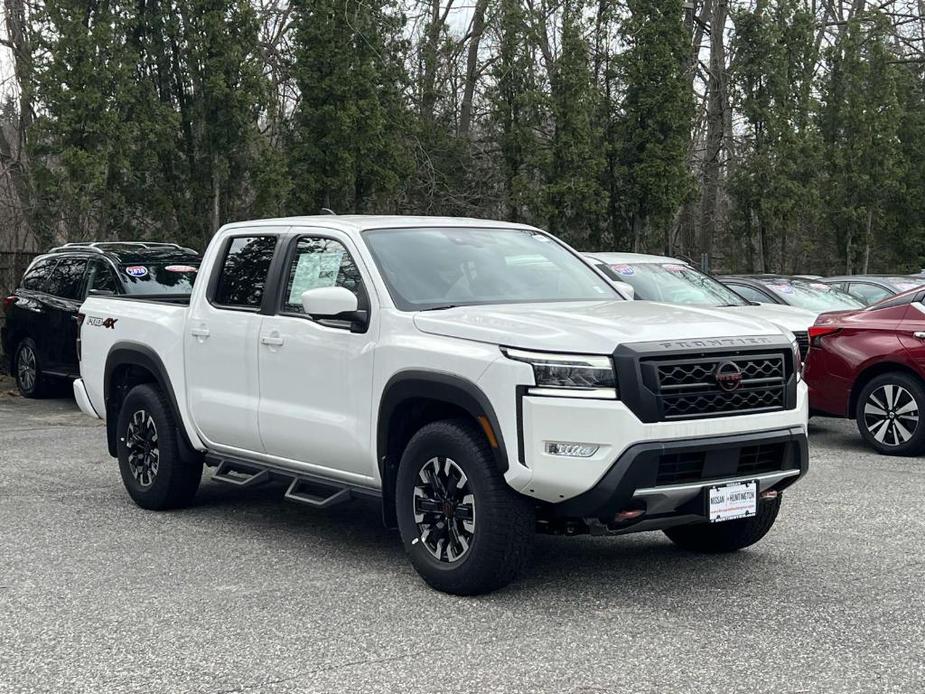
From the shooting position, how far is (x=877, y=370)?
11000mm

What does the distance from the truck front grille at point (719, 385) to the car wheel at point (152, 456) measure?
3.64 m

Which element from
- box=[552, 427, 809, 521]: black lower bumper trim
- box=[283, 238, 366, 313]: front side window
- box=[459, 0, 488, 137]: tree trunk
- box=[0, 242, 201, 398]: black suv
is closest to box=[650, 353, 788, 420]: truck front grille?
box=[552, 427, 809, 521]: black lower bumper trim

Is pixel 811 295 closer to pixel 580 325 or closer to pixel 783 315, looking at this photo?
pixel 783 315

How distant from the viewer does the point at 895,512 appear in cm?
823

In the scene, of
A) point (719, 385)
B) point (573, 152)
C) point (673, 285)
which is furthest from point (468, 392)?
point (573, 152)

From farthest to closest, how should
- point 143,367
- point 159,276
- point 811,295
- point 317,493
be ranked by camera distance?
point 811,295
point 159,276
point 143,367
point 317,493

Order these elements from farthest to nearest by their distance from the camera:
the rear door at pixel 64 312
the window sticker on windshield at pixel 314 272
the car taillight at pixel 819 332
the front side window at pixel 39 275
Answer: the front side window at pixel 39 275 < the rear door at pixel 64 312 < the car taillight at pixel 819 332 < the window sticker on windshield at pixel 314 272

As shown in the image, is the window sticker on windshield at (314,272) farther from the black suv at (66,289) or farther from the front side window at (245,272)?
the black suv at (66,289)

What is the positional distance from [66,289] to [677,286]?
22.8 ft

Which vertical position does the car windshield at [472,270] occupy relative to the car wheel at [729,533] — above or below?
above

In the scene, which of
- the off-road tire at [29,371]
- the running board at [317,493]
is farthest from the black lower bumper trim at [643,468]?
the off-road tire at [29,371]

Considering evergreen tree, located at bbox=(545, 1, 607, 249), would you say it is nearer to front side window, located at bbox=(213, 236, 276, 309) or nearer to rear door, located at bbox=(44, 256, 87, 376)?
rear door, located at bbox=(44, 256, 87, 376)

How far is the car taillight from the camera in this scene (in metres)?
11.3

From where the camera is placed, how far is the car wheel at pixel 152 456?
825 cm
